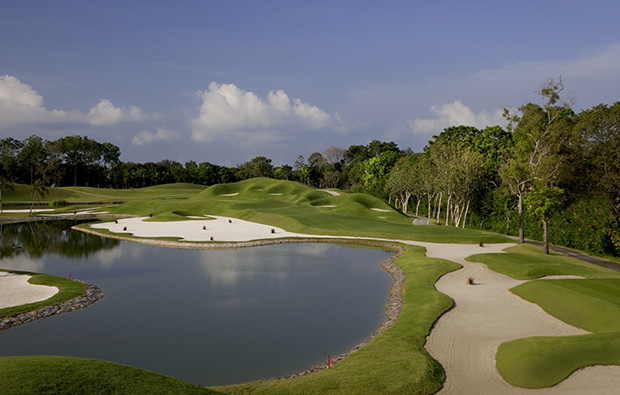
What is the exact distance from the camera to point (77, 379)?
10719 millimetres

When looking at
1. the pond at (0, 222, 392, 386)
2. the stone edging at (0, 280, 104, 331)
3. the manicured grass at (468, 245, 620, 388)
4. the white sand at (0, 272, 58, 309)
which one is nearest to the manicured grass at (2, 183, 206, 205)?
the pond at (0, 222, 392, 386)

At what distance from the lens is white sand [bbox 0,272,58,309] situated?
24484 mm

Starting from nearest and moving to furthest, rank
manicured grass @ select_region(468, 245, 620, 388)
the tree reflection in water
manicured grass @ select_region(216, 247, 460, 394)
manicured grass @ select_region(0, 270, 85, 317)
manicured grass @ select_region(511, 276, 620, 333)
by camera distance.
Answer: manicured grass @ select_region(216, 247, 460, 394) → manicured grass @ select_region(468, 245, 620, 388) → manicured grass @ select_region(511, 276, 620, 333) → manicured grass @ select_region(0, 270, 85, 317) → the tree reflection in water

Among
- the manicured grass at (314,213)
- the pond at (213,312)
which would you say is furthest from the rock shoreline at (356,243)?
the manicured grass at (314,213)

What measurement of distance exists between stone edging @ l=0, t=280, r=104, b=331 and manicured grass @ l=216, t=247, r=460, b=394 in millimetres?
14007

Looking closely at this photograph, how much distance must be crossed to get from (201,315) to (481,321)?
1432 centimetres

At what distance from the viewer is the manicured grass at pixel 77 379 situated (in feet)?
32.8

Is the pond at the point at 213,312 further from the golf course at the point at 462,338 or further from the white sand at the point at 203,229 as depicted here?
the white sand at the point at 203,229

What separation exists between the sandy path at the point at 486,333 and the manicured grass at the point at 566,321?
0.40m

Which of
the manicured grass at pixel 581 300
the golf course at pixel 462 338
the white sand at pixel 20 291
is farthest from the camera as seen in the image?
the white sand at pixel 20 291

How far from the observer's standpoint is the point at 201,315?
2266 centimetres

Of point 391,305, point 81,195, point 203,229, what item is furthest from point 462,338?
point 81,195

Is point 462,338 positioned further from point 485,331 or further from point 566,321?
point 566,321

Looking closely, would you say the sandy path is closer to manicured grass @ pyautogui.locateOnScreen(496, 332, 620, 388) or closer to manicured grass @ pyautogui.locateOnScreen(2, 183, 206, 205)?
manicured grass @ pyautogui.locateOnScreen(496, 332, 620, 388)
